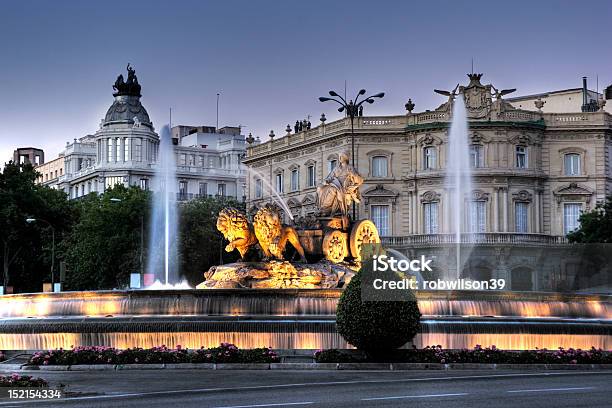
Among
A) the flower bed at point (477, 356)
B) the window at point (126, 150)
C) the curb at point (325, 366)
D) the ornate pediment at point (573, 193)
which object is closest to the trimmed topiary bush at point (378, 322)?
the flower bed at point (477, 356)

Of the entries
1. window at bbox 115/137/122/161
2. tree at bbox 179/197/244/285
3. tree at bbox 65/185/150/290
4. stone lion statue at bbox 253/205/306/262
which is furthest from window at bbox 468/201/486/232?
window at bbox 115/137/122/161

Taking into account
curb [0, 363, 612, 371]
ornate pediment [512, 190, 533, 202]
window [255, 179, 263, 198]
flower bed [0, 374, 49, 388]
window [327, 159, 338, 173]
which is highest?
window [327, 159, 338, 173]

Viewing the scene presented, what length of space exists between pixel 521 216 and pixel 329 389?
214ft

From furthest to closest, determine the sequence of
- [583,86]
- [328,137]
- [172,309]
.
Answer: [583,86], [328,137], [172,309]

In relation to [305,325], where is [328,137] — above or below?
above

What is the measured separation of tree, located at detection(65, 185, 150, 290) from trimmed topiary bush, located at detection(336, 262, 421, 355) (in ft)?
157

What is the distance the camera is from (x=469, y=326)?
94.6ft

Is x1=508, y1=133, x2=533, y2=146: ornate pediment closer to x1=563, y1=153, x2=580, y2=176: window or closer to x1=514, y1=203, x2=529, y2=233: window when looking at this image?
x1=563, y1=153, x2=580, y2=176: window

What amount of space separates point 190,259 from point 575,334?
48523 millimetres

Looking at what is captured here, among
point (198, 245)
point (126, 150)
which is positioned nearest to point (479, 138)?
point (198, 245)

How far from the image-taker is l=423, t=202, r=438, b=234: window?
3344 inches

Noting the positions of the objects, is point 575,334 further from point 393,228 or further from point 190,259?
point 393,228

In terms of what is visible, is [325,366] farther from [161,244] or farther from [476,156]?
[476,156]

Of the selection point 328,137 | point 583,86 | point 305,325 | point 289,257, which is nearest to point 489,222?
point 328,137
